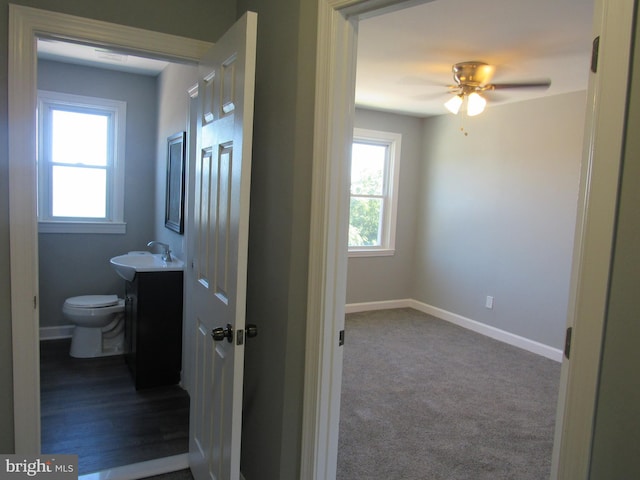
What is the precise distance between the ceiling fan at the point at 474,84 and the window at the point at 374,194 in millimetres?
1933

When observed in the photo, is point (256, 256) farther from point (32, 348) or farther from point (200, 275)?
point (32, 348)

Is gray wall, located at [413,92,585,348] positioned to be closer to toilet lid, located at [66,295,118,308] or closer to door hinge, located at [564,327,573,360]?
door hinge, located at [564,327,573,360]

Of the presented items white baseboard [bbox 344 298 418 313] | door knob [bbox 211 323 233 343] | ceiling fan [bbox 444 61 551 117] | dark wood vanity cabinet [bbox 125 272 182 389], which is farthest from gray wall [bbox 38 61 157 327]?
door knob [bbox 211 323 233 343]

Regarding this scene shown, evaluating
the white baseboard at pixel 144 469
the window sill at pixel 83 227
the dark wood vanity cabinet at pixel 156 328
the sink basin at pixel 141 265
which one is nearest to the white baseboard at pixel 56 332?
the window sill at pixel 83 227

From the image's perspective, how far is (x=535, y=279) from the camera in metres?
4.30

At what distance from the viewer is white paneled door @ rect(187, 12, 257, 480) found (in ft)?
4.93

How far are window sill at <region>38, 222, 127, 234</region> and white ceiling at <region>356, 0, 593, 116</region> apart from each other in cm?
277

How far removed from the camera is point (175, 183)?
11.9ft

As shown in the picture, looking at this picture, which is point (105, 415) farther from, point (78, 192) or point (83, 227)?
point (78, 192)

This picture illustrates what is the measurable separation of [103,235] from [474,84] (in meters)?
3.68

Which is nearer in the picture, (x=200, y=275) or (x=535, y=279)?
(x=200, y=275)

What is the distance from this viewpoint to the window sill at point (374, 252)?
5445 millimetres

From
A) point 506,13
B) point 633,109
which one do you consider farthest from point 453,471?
point 506,13

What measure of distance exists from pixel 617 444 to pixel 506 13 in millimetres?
2253
